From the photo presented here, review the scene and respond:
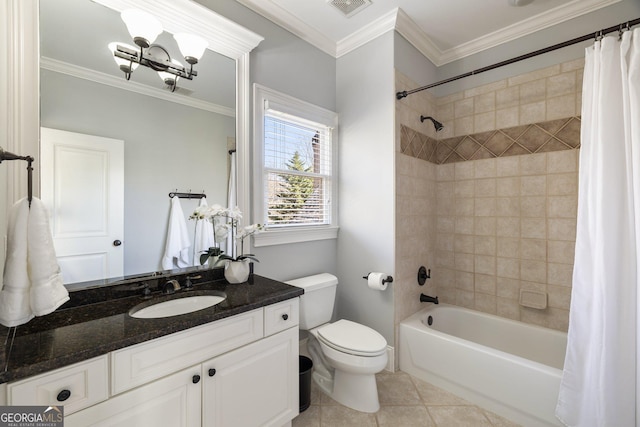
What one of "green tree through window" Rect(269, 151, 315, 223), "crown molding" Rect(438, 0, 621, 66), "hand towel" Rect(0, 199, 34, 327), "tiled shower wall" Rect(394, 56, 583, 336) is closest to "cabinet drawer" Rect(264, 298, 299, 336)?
"green tree through window" Rect(269, 151, 315, 223)

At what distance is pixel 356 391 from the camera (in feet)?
5.83

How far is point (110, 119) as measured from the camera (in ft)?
4.39

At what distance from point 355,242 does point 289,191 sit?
70 cm

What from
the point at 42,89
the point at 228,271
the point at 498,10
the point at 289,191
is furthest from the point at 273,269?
the point at 498,10

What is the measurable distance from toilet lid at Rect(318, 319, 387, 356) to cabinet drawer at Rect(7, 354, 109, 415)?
3.89ft

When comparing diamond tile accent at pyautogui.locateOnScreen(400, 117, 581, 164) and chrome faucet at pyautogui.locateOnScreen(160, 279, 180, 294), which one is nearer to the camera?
chrome faucet at pyautogui.locateOnScreen(160, 279, 180, 294)

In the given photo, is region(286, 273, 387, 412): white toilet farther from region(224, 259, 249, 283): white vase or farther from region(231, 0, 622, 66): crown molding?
region(231, 0, 622, 66): crown molding

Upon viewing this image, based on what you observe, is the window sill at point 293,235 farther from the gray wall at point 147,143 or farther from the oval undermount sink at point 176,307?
the oval undermount sink at point 176,307

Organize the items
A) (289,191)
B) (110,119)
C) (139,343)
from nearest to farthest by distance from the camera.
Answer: (139,343) → (110,119) → (289,191)

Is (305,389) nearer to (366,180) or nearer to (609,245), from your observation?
(366,180)

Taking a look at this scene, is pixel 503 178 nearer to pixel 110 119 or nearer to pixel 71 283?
pixel 110 119

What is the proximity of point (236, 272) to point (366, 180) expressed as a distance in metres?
1.25

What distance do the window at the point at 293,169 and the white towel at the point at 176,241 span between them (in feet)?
1.52

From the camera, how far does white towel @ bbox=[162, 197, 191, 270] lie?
155 cm
